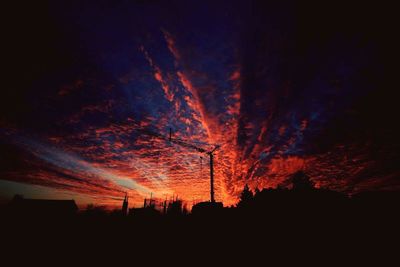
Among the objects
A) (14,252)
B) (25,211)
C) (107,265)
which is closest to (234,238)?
(107,265)

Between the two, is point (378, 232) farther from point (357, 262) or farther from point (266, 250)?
point (266, 250)

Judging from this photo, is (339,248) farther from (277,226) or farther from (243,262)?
(243,262)

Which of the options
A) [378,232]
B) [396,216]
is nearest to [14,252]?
[378,232]

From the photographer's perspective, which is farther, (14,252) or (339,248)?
(14,252)

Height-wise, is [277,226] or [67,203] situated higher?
[67,203]

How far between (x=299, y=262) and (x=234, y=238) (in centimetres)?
820

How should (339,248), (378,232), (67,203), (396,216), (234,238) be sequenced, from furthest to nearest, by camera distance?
(67,203)
(234,238)
(396,216)
(378,232)
(339,248)

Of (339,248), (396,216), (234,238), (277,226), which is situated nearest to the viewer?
(339,248)

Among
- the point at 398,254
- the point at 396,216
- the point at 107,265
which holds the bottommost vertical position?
the point at 107,265

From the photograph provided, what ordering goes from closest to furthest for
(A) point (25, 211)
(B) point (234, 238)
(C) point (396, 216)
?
(C) point (396, 216) → (B) point (234, 238) → (A) point (25, 211)

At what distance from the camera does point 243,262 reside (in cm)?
1303

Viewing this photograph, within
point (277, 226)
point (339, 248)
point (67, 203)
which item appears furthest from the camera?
point (67, 203)

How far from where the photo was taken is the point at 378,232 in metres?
17.0

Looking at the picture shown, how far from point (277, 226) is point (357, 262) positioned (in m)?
9.69
